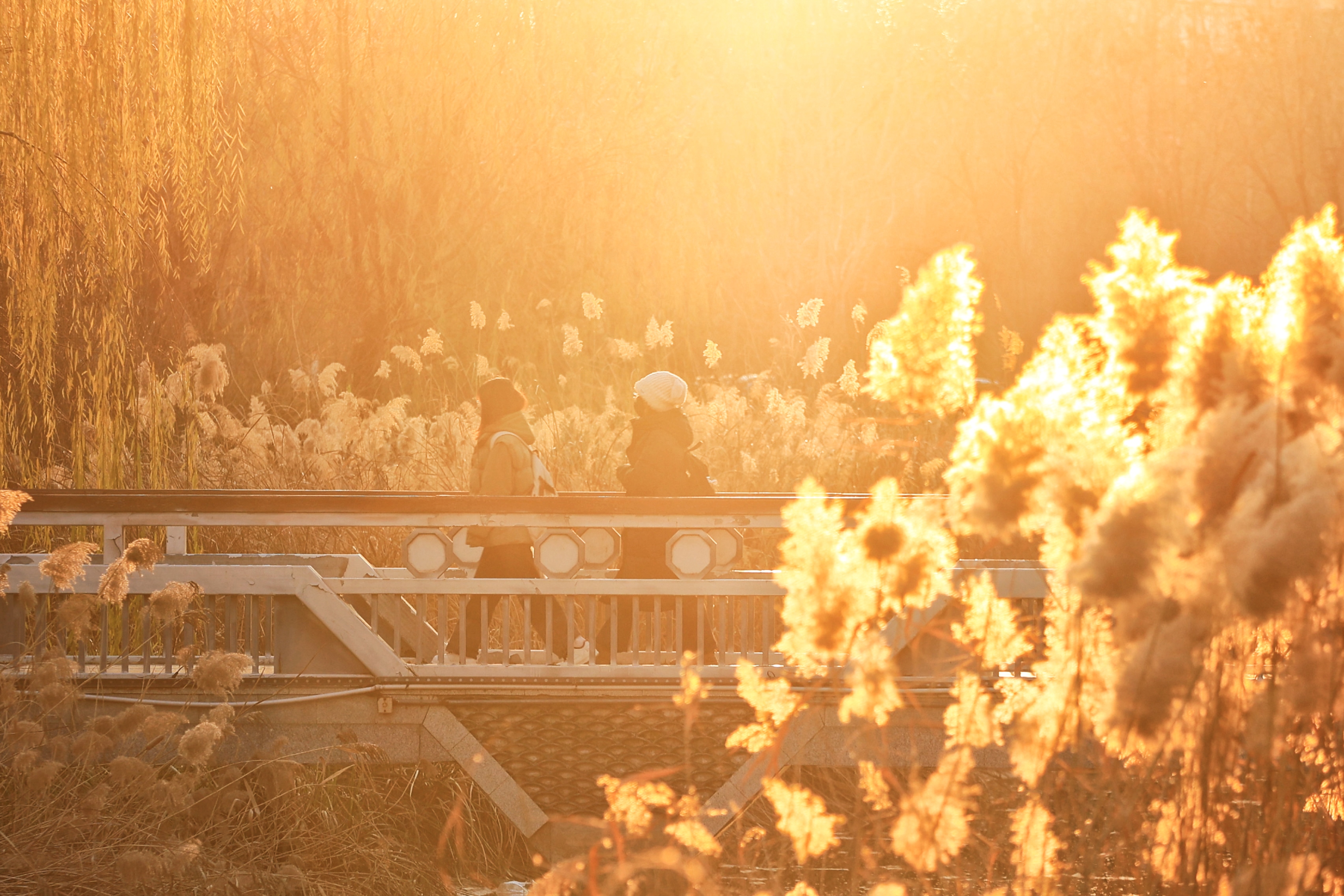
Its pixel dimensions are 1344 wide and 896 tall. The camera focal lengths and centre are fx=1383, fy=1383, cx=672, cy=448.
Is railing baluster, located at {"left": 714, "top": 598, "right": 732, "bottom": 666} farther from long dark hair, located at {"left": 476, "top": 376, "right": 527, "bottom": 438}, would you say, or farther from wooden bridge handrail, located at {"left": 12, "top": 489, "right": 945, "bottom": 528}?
long dark hair, located at {"left": 476, "top": 376, "right": 527, "bottom": 438}

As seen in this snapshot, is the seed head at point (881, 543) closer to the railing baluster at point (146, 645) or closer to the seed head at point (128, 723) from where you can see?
the seed head at point (128, 723)

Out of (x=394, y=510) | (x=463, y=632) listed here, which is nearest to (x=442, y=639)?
(x=463, y=632)

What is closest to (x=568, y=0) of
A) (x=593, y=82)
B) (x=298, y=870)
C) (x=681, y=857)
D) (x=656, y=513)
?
(x=593, y=82)

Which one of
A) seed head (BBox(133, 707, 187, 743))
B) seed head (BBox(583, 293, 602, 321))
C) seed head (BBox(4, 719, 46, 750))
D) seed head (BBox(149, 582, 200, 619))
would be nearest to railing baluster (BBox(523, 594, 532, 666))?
seed head (BBox(149, 582, 200, 619))

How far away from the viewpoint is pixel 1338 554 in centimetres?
188

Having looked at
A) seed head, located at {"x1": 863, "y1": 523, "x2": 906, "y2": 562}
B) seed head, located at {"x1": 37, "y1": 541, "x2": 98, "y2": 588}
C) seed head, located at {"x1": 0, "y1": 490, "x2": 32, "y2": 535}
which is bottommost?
seed head, located at {"x1": 37, "y1": 541, "x2": 98, "y2": 588}

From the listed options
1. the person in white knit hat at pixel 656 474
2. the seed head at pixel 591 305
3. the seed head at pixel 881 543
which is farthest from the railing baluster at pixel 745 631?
the seed head at pixel 591 305

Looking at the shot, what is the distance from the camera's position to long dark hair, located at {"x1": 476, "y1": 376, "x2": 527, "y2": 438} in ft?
19.8

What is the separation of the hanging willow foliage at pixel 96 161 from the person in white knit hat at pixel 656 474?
202 cm

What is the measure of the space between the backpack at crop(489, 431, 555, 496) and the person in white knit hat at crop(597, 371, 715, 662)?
306 mm

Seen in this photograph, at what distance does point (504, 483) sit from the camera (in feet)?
19.2

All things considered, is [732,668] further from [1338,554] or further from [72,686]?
[1338,554]

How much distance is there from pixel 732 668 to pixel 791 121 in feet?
42.1

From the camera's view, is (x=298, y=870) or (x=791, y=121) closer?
(x=298, y=870)
